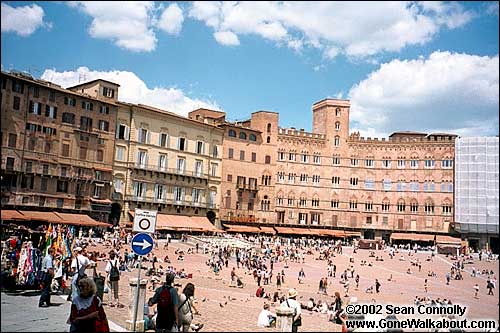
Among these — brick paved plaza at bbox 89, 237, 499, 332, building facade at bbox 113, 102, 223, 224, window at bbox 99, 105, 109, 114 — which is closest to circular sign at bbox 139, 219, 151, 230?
brick paved plaza at bbox 89, 237, 499, 332

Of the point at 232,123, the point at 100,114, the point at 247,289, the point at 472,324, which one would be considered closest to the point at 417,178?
the point at 232,123

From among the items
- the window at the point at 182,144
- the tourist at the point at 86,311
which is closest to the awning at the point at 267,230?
the window at the point at 182,144

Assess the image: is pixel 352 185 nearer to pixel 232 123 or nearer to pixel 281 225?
pixel 281 225

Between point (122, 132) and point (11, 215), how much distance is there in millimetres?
14356

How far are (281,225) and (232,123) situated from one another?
530 inches

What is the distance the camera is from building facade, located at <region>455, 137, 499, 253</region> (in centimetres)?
5469

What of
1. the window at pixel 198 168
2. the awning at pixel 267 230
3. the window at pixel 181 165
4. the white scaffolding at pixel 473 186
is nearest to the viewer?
the window at pixel 181 165

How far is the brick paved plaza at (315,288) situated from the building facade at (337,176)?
12.1 meters

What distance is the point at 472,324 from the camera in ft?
32.9

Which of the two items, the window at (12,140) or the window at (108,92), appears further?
the window at (108,92)

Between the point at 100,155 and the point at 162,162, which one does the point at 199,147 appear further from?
the point at 100,155

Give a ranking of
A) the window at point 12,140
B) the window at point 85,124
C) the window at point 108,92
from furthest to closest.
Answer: the window at point 108,92 < the window at point 85,124 < the window at point 12,140

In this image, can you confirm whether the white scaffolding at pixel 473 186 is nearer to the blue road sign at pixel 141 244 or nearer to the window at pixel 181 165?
the window at pixel 181 165

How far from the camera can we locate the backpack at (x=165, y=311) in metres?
8.69
